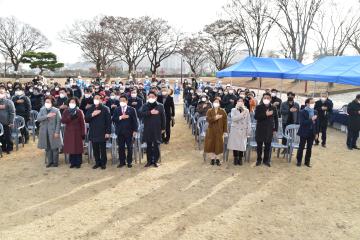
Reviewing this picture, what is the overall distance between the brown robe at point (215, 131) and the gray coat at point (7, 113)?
199 inches

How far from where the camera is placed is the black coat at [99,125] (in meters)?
7.46

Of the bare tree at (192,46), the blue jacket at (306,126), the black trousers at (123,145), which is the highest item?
the bare tree at (192,46)

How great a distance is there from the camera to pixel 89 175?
7.25 metres

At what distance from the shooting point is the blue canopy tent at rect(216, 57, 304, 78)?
52.5 ft

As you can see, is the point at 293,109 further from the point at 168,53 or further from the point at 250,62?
the point at 168,53

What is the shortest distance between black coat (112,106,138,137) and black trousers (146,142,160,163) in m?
0.53

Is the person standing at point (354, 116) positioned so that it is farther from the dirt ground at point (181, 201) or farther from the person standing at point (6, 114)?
the person standing at point (6, 114)

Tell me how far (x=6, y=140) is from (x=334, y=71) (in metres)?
11.0

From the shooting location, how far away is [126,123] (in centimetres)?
757

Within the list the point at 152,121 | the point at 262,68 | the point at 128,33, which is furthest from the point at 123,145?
the point at 128,33

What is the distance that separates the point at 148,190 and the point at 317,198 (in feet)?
10.4

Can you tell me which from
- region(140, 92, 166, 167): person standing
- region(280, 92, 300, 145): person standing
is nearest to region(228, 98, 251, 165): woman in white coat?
region(140, 92, 166, 167): person standing

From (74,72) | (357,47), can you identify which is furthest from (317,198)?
(74,72)

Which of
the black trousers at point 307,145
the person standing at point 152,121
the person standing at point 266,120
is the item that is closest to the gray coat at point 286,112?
the black trousers at point 307,145
